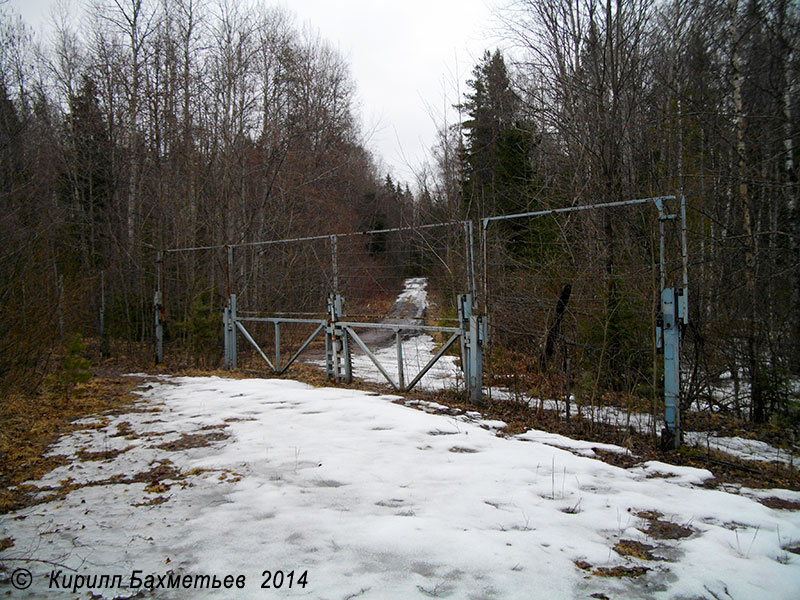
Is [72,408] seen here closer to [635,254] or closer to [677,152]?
[635,254]

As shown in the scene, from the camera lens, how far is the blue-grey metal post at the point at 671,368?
4594mm

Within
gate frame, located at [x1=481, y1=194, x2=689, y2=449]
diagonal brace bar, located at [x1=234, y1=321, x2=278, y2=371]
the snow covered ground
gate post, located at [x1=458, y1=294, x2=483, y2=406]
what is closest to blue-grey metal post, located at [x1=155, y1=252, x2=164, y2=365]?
diagonal brace bar, located at [x1=234, y1=321, x2=278, y2=371]

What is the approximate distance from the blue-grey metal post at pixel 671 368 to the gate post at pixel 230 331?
7.08 m

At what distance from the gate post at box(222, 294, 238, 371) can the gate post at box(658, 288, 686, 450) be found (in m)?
7.08

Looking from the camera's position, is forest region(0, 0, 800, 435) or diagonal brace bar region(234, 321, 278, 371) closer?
forest region(0, 0, 800, 435)

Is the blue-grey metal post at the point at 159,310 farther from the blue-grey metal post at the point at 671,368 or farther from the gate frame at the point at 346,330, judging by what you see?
the blue-grey metal post at the point at 671,368

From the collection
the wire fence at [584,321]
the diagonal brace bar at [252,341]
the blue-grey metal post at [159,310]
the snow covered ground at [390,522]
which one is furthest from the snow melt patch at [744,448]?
the blue-grey metal post at [159,310]

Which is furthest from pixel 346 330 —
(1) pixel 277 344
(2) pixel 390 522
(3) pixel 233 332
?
(2) pixel 390 522

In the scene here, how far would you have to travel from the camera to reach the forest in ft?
19.0

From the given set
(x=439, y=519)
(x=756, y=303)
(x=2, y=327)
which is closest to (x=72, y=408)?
(x=2, y=327)

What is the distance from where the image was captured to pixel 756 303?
19.2 ft

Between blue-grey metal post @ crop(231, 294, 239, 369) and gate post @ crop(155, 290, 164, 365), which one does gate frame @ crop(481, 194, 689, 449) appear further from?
gate post @ crop(155, 290, 164, 365)

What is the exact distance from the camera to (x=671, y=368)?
4.64 metres

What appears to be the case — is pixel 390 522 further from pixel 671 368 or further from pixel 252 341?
pixel 252 341
